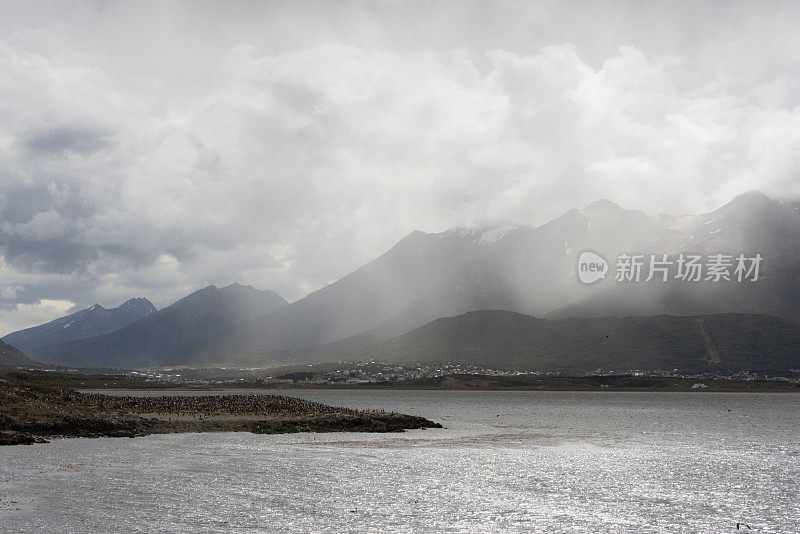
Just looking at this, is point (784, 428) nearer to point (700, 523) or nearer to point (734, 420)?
point (734, 420)

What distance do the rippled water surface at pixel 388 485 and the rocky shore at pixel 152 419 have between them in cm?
537

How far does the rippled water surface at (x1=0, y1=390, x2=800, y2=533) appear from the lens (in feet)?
129

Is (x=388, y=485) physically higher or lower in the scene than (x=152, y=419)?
higher

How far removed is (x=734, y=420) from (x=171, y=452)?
127386 mm

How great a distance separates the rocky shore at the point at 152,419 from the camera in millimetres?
78750

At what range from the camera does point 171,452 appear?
6831 cm

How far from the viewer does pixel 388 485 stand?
Result: 52156 millimetres

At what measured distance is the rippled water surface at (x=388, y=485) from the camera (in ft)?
129

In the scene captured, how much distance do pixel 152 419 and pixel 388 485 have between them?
53.4 meters

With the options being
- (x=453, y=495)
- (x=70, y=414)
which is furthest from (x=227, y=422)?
(x=453, y=495)

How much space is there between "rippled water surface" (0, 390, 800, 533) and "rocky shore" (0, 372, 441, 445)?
5.37 metres

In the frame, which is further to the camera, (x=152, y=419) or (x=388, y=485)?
(x=152, y=419)

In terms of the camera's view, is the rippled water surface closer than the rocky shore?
Yes

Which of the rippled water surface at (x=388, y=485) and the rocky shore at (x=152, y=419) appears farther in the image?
the rocky shore at (x=152, y=419)
